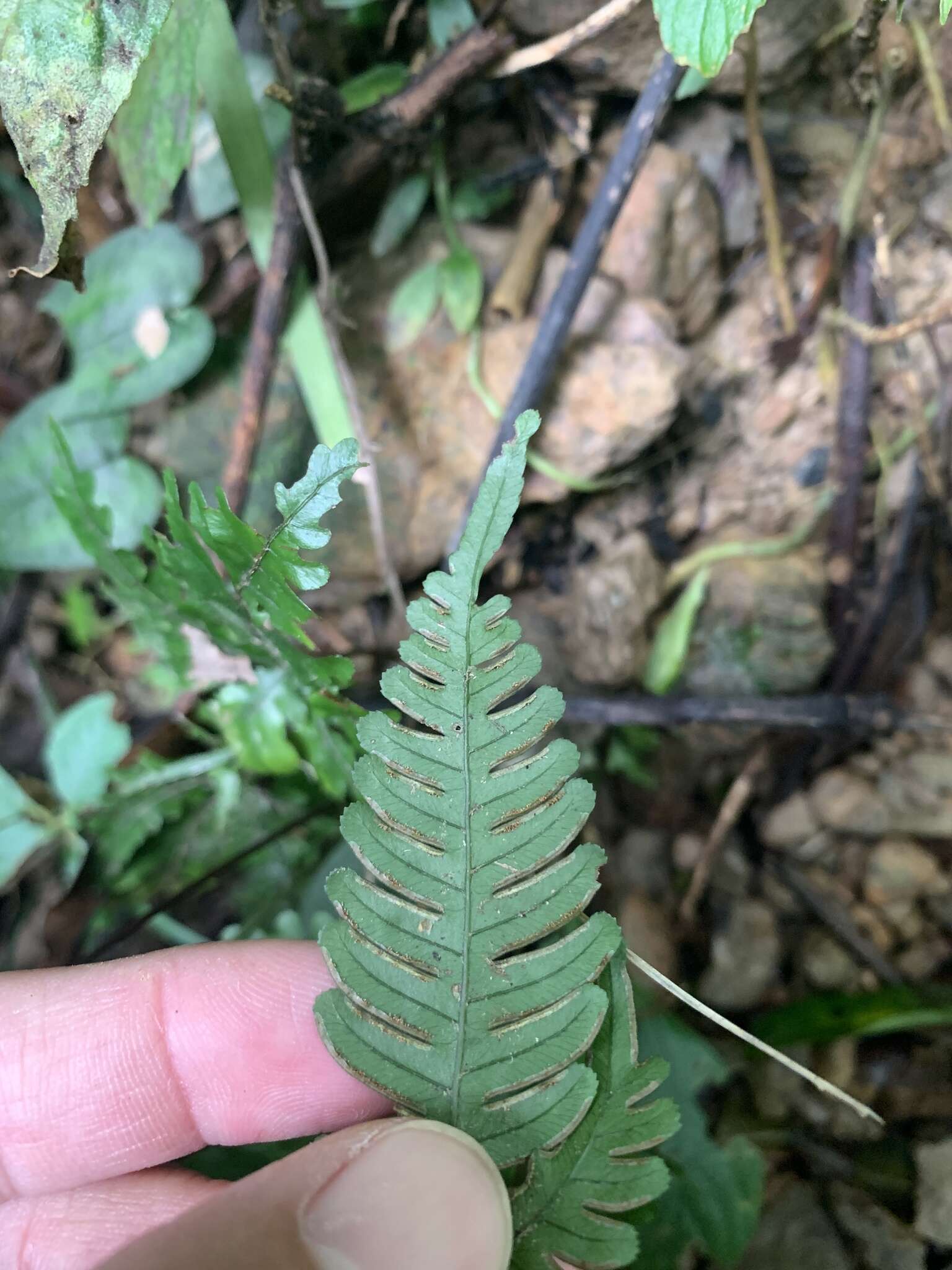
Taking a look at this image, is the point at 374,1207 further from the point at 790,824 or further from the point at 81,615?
the point at 81,615

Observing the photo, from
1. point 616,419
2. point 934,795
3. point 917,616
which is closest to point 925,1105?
point 934,795

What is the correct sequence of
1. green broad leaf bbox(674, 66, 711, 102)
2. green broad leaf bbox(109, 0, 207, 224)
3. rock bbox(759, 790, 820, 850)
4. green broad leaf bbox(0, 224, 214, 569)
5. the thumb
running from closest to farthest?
the thumb, green broad leaf bbox(109, 0, 207, 224), green broad leaf bbox(674, 66, 711, 102), green broad leaf bbox(0, 224, 214, 569), rock bbox(759, 790, 820, 850)

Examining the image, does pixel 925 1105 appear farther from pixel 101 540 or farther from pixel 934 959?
pixel 101 540

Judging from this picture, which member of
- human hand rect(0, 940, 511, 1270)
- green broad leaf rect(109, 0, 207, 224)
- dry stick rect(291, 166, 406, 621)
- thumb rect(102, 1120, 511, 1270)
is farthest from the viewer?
dry stick rect(291, 166, 406, 621)

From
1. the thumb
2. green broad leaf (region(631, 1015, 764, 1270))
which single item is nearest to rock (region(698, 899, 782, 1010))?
green broad leaf (region(631, 1015, 764, 1270))

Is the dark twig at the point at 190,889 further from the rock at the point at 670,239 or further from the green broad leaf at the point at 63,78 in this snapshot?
the rock at the point at 670,239

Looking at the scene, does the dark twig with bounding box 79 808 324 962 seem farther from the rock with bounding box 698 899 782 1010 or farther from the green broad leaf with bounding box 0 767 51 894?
the rock with bounding box 698 899 782 1010

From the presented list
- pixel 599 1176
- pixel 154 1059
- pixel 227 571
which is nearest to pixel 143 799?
pixel 154 1059
